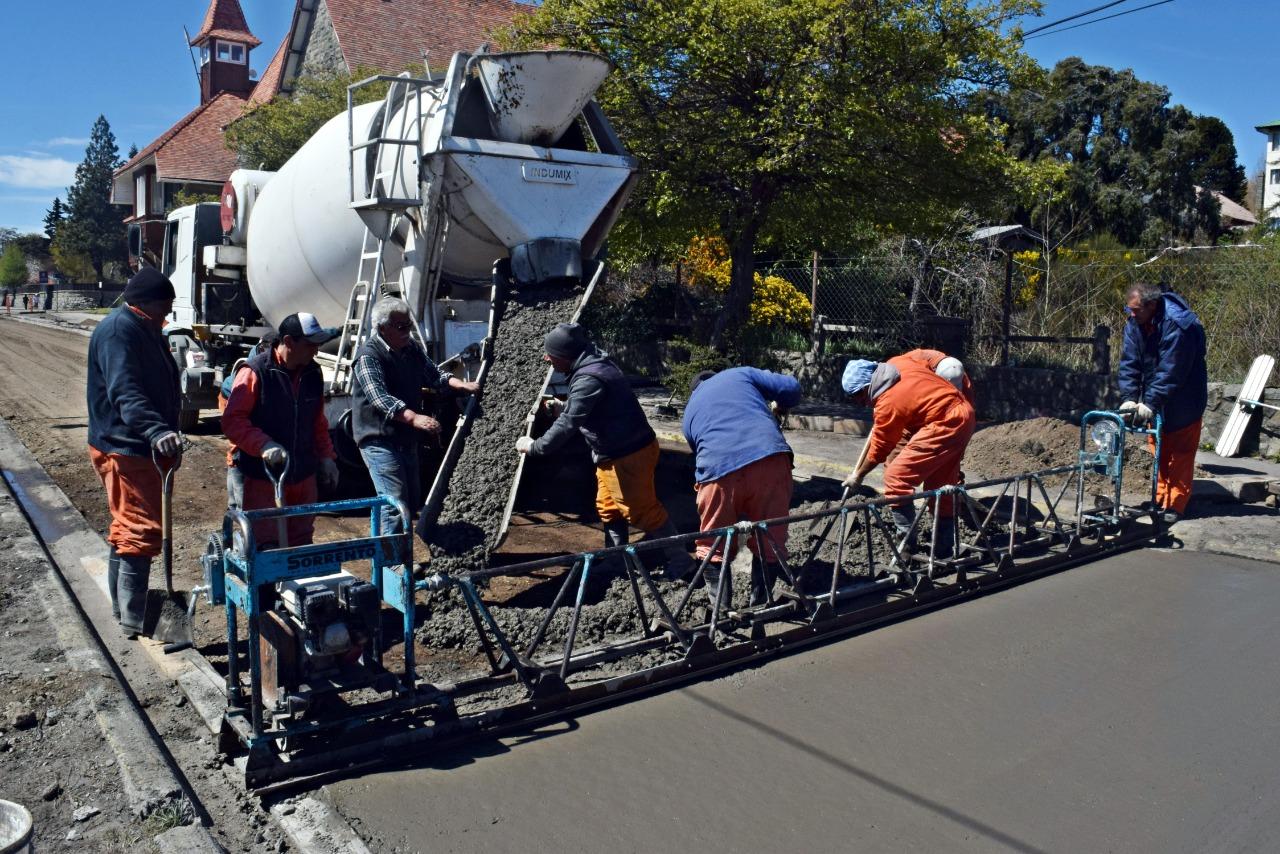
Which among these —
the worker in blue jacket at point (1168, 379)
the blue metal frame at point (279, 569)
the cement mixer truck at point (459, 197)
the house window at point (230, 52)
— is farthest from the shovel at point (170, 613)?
the house window at point (230, 52)

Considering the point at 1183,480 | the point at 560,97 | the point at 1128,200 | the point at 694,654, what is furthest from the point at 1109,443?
the point at 1128,200

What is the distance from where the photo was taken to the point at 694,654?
469cm

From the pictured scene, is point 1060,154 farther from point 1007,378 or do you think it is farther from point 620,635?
point 620,635

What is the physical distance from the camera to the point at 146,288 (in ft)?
16.1

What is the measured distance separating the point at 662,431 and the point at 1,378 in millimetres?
12285

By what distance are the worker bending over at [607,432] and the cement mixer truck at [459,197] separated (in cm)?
138

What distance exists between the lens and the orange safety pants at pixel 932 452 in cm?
590

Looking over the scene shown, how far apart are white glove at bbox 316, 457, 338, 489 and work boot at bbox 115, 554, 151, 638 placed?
94 centimetres

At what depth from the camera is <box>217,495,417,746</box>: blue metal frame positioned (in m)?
3.62

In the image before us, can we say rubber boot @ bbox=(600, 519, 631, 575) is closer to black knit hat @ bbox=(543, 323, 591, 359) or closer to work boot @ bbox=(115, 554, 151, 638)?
black knit hat @ bbox=(543, 323, 591, 359)

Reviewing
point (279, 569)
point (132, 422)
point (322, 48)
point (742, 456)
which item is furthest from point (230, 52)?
point (279, 569)

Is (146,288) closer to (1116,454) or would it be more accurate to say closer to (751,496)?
(751,496)

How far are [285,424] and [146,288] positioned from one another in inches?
36.7

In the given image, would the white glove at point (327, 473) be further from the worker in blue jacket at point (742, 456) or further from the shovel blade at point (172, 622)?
the worker in blue jacket at point (742, 456)
